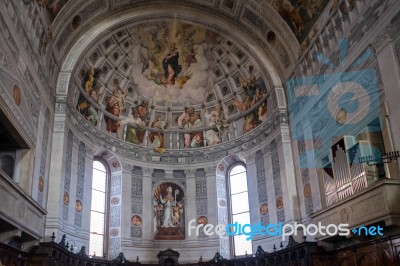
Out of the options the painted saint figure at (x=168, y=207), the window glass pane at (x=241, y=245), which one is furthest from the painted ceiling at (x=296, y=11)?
the painted saint figure at (x=168, y=207)

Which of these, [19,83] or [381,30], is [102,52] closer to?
[19,83]

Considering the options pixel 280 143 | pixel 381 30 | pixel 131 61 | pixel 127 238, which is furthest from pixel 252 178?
pixel 381 30

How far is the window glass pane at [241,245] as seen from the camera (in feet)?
79.3

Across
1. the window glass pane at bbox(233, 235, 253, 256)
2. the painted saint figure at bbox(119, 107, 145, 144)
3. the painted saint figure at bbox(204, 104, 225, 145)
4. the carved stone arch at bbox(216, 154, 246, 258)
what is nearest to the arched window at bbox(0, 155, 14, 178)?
the painted saint figure at bbox(119, 107, 145, 144)

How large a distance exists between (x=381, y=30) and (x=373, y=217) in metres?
6.35

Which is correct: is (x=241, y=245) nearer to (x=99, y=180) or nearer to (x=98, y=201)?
(x=98, y=201)

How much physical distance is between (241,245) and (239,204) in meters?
2.37

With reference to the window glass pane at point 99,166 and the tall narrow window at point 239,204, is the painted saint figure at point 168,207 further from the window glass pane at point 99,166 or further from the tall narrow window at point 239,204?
the window glass pane at point 99,166

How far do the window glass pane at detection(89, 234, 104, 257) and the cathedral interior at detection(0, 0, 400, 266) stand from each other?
91mm

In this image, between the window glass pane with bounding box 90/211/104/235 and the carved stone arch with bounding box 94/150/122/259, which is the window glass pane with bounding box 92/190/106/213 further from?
the carved stone arch with bounding box 94/150/122/259

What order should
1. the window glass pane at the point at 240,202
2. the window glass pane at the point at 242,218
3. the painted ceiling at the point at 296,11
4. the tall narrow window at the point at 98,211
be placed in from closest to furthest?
the painted ceiling at the point at 296,11, the tall narrow window at the point at 98,211, the window glass pane at the point at 242,218, the window glass pane at the point at 240,202

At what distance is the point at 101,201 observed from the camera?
24.4m

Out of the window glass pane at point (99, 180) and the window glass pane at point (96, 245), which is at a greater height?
the window glass pane at point (99, 180)

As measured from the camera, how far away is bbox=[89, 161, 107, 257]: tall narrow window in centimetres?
2312
